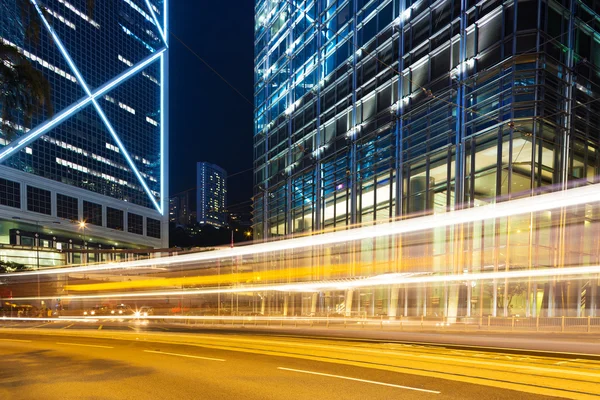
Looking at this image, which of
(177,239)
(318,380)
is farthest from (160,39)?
(318,380)

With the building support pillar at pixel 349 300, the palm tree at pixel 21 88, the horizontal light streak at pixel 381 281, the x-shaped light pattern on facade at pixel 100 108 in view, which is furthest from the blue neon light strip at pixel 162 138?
the palm tree at pixel 21 88

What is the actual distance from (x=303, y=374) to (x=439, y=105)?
2111cm

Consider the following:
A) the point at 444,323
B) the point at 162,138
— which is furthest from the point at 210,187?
the point at 444,323

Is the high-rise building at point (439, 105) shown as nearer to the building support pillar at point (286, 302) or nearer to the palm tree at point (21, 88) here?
the building support pillar at point (286, 302)

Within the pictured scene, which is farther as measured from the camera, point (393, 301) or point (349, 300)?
point (349, 300)

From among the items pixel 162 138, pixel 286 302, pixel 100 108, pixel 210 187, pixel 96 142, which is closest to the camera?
pixel 286 302

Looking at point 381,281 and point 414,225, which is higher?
point 414,225

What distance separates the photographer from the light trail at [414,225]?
18.3 metres

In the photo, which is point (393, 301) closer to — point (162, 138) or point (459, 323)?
point (459, 323)

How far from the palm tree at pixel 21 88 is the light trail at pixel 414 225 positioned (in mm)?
17252

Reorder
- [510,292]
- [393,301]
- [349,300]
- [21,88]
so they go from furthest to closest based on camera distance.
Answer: [349,300]
[393,301]
[510,292]
[21,88]

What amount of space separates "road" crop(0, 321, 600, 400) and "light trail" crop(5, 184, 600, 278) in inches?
312

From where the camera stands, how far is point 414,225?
1016 inches

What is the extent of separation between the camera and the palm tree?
9711 mm
